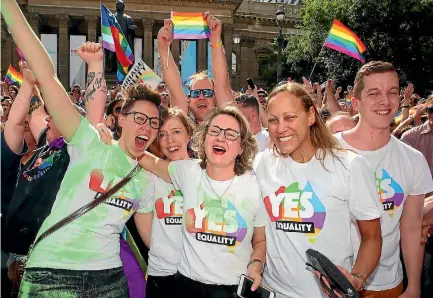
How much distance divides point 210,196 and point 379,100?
1.38 meters

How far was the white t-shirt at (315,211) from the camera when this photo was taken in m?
2.85

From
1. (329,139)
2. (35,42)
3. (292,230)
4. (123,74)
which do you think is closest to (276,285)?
(292,230)

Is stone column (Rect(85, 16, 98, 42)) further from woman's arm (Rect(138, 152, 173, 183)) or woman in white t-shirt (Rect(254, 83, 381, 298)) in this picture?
woman in white t-shirt (Rect(254, 83, 381, 298))

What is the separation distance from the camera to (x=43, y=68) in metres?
2.93

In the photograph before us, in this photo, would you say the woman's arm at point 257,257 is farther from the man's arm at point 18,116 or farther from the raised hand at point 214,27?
the raised hand at point 214,27

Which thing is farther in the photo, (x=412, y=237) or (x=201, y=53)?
(x=201, y=53)

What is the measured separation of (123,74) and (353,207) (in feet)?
16.7

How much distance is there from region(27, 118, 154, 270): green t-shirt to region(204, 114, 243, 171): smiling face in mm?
534

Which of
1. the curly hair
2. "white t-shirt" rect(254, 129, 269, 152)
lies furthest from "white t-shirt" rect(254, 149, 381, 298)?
"white t-shirt" rect(254, 129, 269, 152)

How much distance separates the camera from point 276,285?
301 centimetres

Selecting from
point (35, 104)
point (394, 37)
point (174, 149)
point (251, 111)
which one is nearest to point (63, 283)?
point (174, 149)

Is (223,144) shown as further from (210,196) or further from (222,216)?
(222,216)

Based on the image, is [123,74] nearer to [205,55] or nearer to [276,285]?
[276,285]

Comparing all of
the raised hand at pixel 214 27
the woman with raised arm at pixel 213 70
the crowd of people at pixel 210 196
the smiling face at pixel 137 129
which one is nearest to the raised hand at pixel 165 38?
the woman with raised arm at pixel 213 70
